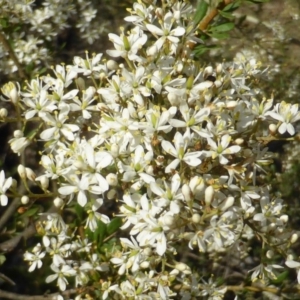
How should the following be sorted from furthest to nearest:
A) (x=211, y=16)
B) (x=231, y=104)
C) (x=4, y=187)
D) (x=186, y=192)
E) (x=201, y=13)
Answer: (x=201, y=13) → (x=211, y=16) → (x=4, y=187) → (x=231, y=104) → (x=186, y=192)

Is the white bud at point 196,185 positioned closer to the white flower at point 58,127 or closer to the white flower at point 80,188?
the white flower at point 80,188

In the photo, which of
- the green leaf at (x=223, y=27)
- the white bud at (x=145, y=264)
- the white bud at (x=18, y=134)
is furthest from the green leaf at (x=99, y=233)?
the green leaf at (x=223, y=27)

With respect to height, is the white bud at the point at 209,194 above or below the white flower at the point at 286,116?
above

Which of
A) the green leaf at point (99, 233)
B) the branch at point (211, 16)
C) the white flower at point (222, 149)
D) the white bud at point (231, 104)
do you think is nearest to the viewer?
the white flower at point (222, 149)

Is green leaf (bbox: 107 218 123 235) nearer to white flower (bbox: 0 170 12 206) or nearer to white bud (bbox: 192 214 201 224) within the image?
white flower (bbox: 0 170 12 206)

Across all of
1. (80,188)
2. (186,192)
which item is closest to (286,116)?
(186,192)

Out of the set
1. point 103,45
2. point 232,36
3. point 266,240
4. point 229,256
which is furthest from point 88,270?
point 232,36

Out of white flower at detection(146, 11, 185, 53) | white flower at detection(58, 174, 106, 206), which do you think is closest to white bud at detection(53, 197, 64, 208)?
white flower at detection(58, 174, 106, 206)

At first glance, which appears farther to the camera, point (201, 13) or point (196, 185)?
point (201, 13)

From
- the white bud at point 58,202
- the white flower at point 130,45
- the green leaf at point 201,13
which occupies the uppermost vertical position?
the white flower at point 130,45

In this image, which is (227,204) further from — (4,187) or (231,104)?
(4,187)

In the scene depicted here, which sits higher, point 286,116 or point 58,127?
point 58,127
